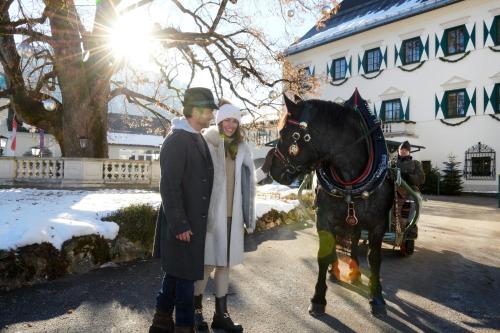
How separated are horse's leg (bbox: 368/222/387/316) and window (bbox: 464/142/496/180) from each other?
20587 mm

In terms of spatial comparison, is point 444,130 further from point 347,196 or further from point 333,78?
point 347,196

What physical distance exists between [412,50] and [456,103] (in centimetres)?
441

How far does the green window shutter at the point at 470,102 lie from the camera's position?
2193cm

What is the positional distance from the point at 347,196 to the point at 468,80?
867 inches

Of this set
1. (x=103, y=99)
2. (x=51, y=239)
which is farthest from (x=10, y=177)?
(x=51, y=239)

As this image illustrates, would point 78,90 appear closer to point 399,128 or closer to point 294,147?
point 294,147

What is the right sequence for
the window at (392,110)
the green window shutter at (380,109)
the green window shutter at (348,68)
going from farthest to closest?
the green window shutter at (348,68) < the green window shutter at (380,109) < the window at (392,110)

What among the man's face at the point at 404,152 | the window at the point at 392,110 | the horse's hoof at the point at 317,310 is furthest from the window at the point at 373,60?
the horse's hoof at the point at 317,310

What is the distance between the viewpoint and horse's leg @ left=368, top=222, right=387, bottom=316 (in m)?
3.73

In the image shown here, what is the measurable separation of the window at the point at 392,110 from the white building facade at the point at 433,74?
0.06 metres

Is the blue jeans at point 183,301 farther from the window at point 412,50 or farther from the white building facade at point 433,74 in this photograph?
the window at point 412,50

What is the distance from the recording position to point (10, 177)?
15148 mm

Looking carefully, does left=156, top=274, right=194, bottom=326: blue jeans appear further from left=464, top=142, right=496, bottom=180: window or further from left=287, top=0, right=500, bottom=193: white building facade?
left=464, top=142, right=496, bottom=180: window

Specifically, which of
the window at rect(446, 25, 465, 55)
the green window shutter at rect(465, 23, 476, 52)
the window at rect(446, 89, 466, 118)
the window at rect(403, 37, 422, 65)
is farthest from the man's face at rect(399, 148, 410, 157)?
the window at rect(403, 37, 422, 65)
